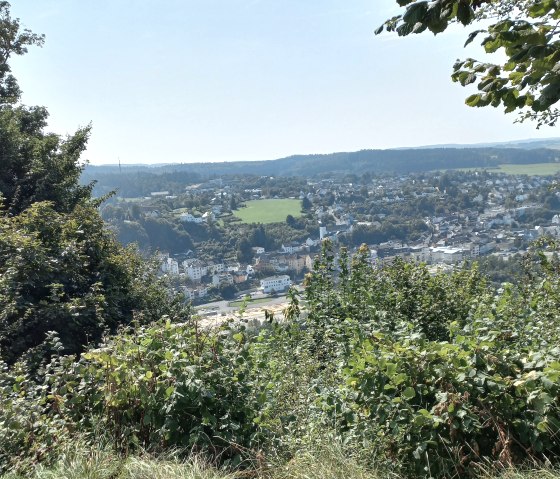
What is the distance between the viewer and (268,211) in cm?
5247

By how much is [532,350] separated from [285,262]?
84.3ft

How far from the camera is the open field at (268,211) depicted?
4812cm

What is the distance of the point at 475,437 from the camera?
10.4 feet

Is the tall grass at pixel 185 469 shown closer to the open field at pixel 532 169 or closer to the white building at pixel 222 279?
the white building at pixel 222 279

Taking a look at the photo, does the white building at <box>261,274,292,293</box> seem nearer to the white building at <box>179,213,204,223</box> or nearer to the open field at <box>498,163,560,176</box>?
the white building at <box>179,213,204,223</box>

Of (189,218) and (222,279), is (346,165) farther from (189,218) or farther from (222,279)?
(222,279)

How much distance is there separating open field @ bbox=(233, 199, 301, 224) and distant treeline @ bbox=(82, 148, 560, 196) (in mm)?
12874

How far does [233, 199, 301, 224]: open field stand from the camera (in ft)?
158

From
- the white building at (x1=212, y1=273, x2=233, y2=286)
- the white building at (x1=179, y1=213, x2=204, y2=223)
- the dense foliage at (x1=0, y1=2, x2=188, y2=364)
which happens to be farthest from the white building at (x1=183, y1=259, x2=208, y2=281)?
the dense foliage at (x1=0, y1=2, x2=188, y2=364)

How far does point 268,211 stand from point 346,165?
1759 inches

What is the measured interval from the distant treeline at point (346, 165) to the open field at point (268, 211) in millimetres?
12874

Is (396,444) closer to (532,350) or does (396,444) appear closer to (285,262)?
(532,350)

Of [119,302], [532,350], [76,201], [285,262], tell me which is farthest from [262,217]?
[532,350]

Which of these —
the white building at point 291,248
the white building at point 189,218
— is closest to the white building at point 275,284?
the white building at point 291,248
